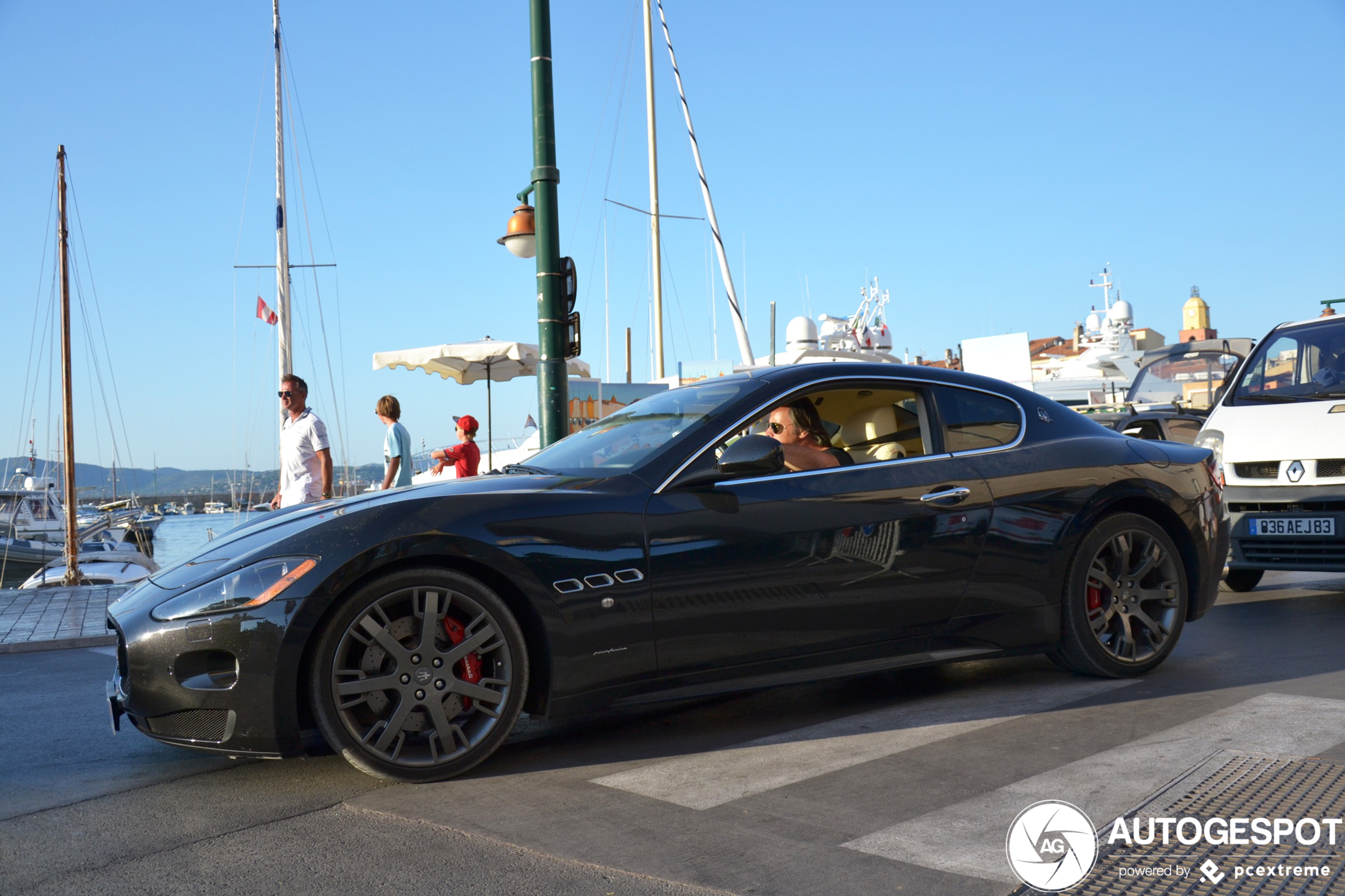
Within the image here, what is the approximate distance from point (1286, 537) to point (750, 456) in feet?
15.4

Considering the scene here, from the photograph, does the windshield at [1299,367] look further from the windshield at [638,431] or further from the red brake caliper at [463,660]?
the red brake caliper at [463,660]

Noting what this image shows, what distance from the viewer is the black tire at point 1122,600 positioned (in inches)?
190

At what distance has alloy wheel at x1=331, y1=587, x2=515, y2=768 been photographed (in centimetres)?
355

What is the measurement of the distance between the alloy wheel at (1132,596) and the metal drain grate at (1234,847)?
1.44 meters

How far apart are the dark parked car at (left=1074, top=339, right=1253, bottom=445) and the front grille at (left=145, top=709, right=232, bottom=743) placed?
7.27 meters

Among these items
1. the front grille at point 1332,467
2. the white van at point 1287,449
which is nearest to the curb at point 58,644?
the white van at point 1287,449

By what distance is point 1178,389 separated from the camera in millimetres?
10922

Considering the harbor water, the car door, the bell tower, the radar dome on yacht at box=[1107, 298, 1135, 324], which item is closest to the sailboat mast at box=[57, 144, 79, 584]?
the harbor water

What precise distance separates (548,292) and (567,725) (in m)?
3.99

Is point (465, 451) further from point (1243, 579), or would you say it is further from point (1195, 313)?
point (1195, 313)

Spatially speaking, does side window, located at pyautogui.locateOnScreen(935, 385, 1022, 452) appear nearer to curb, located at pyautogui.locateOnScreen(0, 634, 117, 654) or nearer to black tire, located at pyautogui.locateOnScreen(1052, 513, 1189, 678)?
black tire, located at pyautogui.locateOnScreen(1052, 513, 1189, 678)

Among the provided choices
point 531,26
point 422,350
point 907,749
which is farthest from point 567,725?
point 422,350

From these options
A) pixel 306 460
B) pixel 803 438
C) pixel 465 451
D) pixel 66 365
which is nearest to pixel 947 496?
pixel 803 438

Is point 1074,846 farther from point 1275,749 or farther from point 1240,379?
point 1240,379
